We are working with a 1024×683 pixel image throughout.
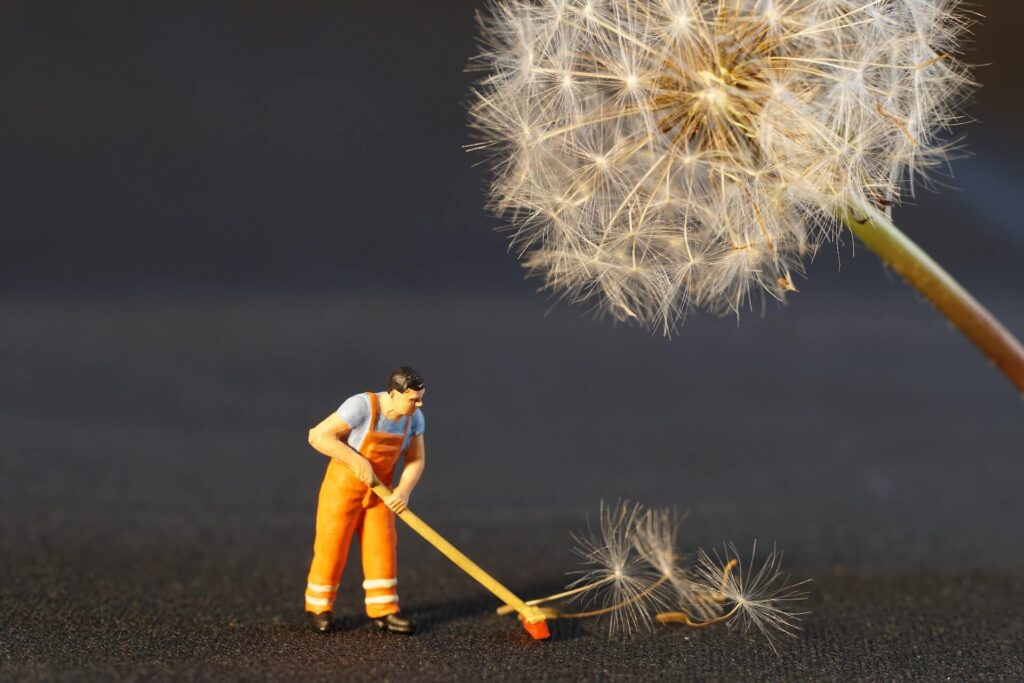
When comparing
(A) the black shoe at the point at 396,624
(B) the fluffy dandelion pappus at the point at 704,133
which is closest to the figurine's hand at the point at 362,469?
(A) the black shoe at the point at 396,624

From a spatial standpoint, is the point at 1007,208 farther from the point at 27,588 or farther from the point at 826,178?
the point at 27,588

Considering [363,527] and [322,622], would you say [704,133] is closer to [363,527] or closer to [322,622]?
[363,527]

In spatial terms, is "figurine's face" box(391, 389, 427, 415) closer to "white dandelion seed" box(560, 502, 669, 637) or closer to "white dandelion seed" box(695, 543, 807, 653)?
"white dandelion seed" box(560, 502, 669, 637)

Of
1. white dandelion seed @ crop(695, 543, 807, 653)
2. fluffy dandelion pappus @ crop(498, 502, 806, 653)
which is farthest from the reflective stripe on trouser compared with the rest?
white dandelion seed @ crop(695, 543, 807, 653)

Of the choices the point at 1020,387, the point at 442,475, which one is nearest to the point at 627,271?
the point at 1020,387

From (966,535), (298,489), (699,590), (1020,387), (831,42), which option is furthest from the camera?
(298,489)

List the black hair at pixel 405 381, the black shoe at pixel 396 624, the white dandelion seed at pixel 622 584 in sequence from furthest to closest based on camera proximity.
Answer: the white dandelion seed at pixel 622 584, the black shoe at pixel 396 624, the black hair at pixel 405 381

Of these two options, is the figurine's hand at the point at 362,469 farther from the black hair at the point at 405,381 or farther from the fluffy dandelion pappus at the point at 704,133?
the fluffy dandelion pappus at the point at 704,133
